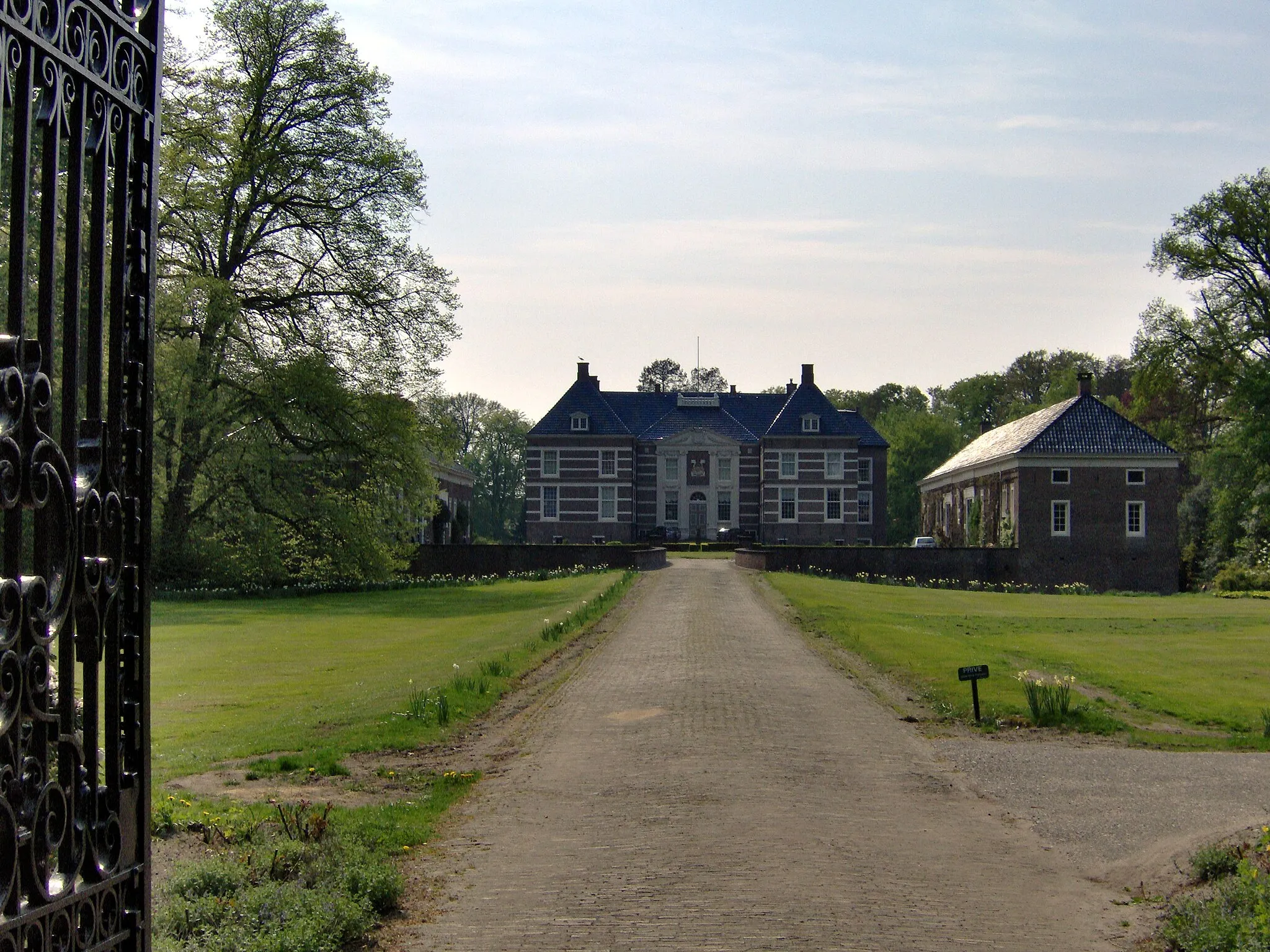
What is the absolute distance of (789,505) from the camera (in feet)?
238

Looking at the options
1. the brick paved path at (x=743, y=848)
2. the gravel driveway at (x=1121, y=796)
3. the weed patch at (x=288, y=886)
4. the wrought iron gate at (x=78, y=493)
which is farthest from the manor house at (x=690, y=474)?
the wrought iron gate at (x=78, y=493)

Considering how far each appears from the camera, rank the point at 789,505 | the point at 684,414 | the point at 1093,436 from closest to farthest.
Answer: the point at 1093,436 → the point at 789,505 → the point at 684,414

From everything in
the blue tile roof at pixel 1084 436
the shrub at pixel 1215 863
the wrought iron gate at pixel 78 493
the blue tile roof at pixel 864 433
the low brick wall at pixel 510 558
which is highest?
the blue tile roof at pixel 864 433

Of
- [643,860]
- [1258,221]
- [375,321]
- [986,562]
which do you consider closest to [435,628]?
[375,321]

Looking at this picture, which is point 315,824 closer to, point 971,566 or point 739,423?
point 971,566

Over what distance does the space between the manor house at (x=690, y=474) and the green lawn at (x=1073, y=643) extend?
29246 millimetres

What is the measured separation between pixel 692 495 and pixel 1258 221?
34.0 metres

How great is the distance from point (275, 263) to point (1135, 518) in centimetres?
4101

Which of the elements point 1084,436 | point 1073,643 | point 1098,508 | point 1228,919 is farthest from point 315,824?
point 1084,436

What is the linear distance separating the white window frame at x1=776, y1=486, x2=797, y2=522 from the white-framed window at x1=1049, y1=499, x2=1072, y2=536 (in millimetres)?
16909

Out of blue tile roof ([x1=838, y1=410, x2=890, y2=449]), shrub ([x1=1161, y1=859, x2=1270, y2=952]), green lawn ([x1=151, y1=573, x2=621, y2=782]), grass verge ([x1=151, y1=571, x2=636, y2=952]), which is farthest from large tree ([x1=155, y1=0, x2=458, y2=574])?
blue tile roof ([x1=838, y1=410, x2=890, y2=449])

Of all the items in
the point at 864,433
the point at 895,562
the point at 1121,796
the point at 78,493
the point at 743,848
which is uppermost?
the point at 864,433

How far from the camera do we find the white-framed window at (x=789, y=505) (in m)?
72.5

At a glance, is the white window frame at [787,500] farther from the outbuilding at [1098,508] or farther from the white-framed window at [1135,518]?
the white-framed window at [1135,518]
